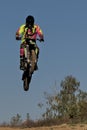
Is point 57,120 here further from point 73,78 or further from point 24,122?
point 73,78

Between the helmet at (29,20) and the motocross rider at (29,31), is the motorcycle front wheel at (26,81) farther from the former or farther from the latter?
the helmet at (29,20)

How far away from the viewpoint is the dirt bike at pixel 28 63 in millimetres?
15750

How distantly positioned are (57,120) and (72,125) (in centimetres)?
244

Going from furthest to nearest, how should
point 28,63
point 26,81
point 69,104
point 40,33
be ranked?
point 69,104
point 26,81
point 28,63
point 40,33

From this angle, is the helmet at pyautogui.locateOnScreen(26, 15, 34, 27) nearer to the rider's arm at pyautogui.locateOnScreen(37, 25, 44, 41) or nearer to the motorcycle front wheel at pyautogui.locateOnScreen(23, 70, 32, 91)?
the rider's arm at pyautogui.locateOnScreen(37, 25, 44, 41)

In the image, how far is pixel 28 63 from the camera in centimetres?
1580

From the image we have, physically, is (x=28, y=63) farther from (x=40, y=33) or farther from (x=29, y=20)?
(x=29, y=20)

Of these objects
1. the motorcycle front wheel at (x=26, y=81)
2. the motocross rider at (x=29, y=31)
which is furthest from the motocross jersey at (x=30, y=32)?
the motorcycle front wheel at (x=26, y=81)

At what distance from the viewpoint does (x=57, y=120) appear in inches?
922

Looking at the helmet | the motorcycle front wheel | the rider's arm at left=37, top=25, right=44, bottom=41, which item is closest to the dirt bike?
the motorcycle front wheel

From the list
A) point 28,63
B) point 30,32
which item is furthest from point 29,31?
point 28,63

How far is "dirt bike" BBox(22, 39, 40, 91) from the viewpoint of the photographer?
15.8m

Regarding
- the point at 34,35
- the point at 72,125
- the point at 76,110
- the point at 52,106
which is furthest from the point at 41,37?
the point at 52,106

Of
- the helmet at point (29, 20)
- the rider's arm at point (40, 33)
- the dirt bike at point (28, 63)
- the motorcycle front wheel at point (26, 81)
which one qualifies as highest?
the helmet at point (29, 20)
